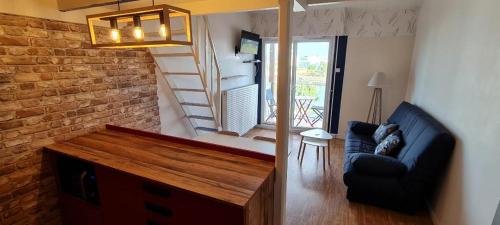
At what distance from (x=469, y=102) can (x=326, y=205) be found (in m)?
1.56

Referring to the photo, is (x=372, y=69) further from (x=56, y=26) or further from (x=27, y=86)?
(x=27, y=86)

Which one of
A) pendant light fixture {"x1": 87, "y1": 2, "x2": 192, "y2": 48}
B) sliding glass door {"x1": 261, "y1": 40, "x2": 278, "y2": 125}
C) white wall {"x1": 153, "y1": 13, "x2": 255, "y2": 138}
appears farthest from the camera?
sliding glass door {"x1": 261, "y1": 40, "x2": 278, "y2": 125}

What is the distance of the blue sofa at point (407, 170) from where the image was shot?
2.11 m

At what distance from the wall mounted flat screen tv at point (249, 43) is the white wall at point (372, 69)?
1.72 m

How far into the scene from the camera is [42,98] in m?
1.77

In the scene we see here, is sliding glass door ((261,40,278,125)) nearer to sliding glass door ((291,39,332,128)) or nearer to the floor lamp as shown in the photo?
sliding glass door ((291,39,332,128))

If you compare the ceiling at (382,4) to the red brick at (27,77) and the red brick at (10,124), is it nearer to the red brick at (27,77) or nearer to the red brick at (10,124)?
the red brick at (27,77)

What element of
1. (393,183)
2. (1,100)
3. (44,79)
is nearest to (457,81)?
(393,183)

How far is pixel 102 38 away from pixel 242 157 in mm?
1712

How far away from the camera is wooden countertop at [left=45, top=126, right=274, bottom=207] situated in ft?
4.19

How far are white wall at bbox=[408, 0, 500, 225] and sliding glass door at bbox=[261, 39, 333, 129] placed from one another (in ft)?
6.54

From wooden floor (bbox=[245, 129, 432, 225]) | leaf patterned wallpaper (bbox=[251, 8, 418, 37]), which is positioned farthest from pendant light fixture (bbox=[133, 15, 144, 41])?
leaf patterned wallpaper (bbox=[251, 8, 418, 37])

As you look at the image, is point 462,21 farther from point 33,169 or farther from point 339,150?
point 33,169

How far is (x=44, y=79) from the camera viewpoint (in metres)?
1.77
